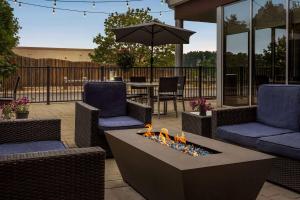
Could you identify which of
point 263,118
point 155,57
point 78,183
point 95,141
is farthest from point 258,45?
point 155,57

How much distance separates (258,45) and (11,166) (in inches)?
279

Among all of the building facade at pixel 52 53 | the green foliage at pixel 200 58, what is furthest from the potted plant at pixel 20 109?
the building facade at pixel 52 53

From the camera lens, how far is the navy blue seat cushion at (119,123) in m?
4.34

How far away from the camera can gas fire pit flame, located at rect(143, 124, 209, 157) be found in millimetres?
2781

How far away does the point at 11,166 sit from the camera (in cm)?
201

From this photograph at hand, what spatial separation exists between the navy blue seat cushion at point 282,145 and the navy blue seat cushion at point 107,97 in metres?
2.15

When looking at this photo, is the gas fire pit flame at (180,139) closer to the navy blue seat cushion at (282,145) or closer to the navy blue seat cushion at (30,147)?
A: the navy blue seat cushion at (282,145)

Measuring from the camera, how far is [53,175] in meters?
2.12

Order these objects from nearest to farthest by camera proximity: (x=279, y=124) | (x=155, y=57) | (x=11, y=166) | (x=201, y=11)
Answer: (x=11, y=166) → (x=279, y=124) → (x=201, y=11) → (x=155, y=57)

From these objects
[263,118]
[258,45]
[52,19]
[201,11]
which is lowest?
[263,118]

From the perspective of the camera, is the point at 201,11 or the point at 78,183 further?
the point at 201,11

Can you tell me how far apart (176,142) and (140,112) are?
161 centimetres

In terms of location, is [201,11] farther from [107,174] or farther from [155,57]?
[155,57]

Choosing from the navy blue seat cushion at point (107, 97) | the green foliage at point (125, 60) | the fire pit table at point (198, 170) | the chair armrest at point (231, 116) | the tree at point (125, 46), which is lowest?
the fire pit table at point (198, 170)
